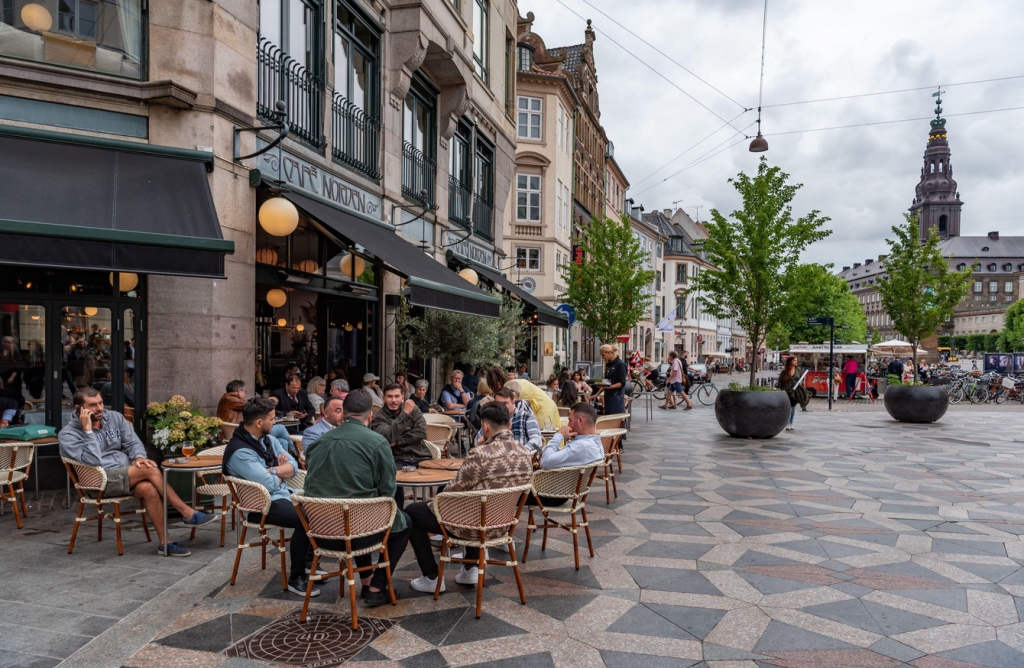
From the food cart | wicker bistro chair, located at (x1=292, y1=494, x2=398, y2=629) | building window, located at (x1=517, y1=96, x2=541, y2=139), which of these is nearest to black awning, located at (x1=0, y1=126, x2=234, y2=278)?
wicker bistro chair, located at (x1=292, y1=494, x2=398, y2=629)

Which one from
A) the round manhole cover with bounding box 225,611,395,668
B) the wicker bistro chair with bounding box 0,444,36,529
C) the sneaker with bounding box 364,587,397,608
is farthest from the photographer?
the wicker bistro chair with bounding box 0,444,36,529

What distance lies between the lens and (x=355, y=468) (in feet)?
14.7

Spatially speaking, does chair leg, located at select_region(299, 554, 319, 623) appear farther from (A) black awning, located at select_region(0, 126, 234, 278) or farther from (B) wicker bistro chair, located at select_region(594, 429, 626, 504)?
(B) wicker bistro chair, located at select_region(594, 429, 626, 504)

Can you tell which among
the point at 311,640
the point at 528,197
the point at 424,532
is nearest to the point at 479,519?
the point at 424,532

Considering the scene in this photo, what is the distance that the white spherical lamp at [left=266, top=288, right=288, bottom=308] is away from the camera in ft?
36.4

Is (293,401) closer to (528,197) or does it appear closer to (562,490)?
(562,490)

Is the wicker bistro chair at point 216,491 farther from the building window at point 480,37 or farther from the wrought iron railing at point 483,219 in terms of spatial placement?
the building window at point 480,37

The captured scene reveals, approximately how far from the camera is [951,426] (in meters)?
16.8

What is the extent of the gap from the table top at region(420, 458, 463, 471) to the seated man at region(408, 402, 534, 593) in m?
0.82

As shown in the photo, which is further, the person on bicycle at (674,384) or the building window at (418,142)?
the person on bicycle at (674,384)

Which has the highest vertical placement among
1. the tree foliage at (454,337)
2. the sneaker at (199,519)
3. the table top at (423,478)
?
the tree foliage at (454,337)

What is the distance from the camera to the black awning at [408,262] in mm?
8670

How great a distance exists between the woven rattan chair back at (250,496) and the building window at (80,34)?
17.0 ft

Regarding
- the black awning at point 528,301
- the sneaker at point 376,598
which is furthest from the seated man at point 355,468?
the black awning at point 528,301
